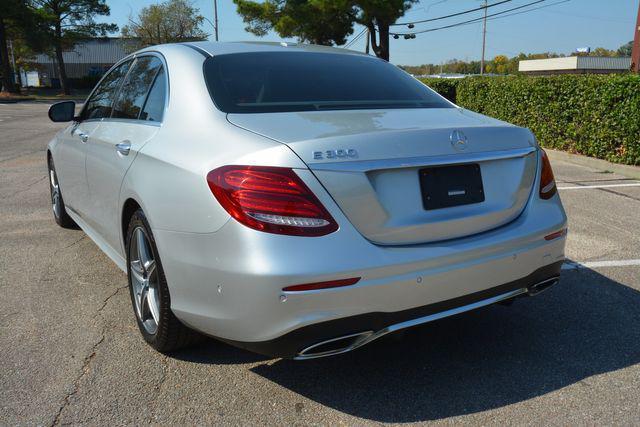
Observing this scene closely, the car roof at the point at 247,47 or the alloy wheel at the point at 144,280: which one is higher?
the car roof at the point at 247,47

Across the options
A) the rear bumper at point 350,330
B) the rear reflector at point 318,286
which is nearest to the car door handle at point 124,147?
the rear bumper at point 350,330

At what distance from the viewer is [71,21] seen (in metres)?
52.4

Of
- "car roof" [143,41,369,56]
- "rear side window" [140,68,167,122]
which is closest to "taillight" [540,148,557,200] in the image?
"car roof" [143,41,369,56]

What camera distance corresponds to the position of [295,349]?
2395 mm

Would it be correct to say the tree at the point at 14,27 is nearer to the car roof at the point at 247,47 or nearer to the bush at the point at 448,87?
the bush at the point at 448,87

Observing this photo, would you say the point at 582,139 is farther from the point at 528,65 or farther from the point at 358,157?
the point at 528,65

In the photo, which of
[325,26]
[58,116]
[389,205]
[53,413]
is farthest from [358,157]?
[325,26]

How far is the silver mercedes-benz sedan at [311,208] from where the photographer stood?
231 centimetres

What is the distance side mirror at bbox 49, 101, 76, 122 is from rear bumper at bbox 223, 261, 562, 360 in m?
3.23

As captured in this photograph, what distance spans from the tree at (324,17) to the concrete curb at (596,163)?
2256 centimetres

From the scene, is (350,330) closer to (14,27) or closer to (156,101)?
(156,101)

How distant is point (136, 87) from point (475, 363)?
8.60 ft

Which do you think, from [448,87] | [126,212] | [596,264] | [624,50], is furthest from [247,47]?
[624,50]

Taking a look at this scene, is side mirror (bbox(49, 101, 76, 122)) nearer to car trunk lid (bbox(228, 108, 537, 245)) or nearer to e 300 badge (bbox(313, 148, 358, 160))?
car trunk lid (bbox(228, 108, 537, 245))
